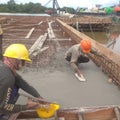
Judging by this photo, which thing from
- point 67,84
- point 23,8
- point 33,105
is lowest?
point 23,8

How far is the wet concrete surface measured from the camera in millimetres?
6035

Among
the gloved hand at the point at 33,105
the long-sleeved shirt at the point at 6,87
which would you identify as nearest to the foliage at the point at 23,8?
the gloved hand at the point at 33,105

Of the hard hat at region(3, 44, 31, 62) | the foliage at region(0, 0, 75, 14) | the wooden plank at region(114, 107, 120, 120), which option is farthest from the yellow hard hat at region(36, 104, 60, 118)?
the foliage at region(0, 0, 75, 14)

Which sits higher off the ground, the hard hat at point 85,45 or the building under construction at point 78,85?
the hard hat at point 85,45

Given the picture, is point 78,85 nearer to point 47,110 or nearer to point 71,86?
point 71,86

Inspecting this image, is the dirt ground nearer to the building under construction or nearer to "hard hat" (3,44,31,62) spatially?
the building under construction

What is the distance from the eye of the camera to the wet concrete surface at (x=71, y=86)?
604 cm

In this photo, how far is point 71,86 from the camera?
6953mm

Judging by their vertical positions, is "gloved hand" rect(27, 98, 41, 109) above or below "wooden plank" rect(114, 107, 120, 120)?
above

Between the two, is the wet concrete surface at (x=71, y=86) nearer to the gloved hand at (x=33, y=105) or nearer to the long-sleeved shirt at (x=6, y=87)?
the gloved hand at (x=33, y=105)

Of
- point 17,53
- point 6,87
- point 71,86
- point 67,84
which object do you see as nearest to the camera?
point 6,87

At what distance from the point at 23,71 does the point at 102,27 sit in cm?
2651

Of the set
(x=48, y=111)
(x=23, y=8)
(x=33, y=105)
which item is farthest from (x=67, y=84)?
(x=23, y=8)

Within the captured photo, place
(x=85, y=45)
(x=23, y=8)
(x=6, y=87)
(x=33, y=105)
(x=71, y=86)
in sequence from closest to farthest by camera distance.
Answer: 1. (x=6, y=87)
2. (x=33, y=105)
3. (x=71, y=86)
4. (x=85, y=45)
5. (x=23, y=8)
